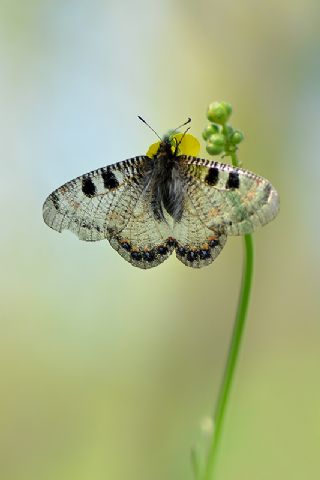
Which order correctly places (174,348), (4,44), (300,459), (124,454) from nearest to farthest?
(300,459)
(124,454)
(174,348)
(4,44)

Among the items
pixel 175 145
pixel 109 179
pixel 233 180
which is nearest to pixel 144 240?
pixel 109 179

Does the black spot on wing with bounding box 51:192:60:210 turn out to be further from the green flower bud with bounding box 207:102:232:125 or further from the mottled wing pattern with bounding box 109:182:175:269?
the green flower bud with bounding box 207:102:232:125

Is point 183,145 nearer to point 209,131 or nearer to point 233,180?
point 209,131

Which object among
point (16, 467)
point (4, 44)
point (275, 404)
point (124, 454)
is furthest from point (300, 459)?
point (4, 44)

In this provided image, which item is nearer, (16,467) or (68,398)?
(16,467)

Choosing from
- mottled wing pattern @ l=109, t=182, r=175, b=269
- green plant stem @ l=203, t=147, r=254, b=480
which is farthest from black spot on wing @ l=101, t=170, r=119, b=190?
green plant stem @ l=203, t=147, r=254, b=480

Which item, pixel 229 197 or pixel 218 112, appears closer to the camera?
pixel 229 197

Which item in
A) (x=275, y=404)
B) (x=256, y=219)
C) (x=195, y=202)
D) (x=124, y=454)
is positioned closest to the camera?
(x=256, y=219)

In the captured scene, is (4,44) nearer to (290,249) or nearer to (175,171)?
(290,249)
